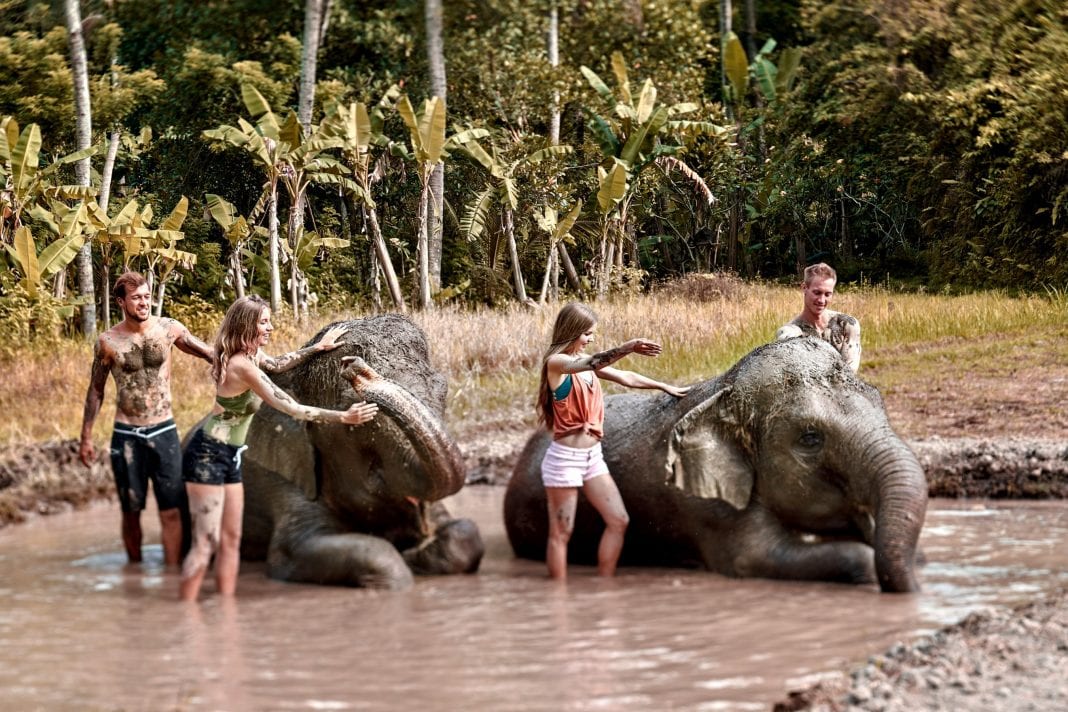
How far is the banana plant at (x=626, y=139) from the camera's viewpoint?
2914cm

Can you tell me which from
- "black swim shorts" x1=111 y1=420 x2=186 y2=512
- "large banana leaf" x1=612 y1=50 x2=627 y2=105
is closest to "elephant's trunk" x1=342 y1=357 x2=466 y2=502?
"black swim shorts" x1=111 y1=420 x2=186 y2=512

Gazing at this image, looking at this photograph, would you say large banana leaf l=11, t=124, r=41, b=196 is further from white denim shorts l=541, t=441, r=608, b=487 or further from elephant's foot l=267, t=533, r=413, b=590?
white denim shorts l=541, t=441, r=608, b=487

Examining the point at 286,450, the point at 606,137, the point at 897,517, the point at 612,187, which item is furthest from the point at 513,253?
the point at 897,517

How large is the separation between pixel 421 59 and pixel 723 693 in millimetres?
27810

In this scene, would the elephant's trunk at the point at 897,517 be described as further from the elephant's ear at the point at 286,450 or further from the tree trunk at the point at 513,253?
the tree trunk at the point at 513,253

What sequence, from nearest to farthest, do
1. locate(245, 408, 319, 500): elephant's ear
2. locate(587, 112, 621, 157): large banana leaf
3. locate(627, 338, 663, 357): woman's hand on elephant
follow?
locate(627, 338, 663, 357): woman's hand on elephant
locate(245, 408, 319, 500): elephant's ear
locate(587, 112, 621, 157): large banana leaf

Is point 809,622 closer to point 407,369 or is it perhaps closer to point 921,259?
point 407,369

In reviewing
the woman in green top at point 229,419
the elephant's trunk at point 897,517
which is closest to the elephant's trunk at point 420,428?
the woman in green top at point 229,419

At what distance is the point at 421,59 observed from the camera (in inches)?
1275

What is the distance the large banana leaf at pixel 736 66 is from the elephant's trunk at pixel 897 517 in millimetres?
27791

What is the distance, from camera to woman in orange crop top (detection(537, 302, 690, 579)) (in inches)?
333

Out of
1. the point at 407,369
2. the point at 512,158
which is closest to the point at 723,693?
the point at 407,369

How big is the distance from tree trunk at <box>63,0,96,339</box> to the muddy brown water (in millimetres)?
13581

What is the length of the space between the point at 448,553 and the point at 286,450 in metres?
1.25
